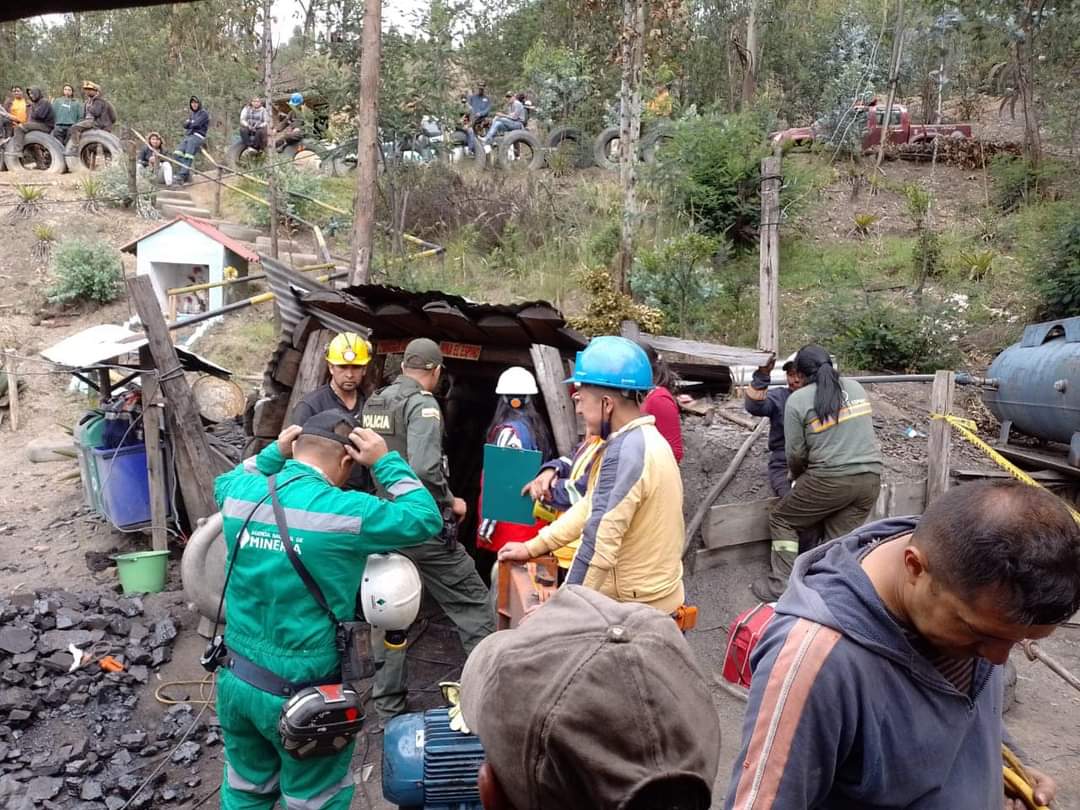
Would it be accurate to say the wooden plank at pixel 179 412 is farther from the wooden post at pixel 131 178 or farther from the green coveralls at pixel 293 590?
the wooden post at pixel 131 178

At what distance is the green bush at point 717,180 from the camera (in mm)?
13375

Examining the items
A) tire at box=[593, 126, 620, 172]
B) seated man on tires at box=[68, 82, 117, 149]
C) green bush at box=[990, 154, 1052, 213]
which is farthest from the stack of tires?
green bush at box=[990, 154, 1052, 213]

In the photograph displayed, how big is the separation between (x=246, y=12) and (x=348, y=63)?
19.0 ft

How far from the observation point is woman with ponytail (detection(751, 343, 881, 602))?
5.70 metres

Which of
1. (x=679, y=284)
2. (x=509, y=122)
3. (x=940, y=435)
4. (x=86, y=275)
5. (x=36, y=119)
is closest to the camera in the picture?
(x=940, y=435)

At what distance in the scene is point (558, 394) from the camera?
19.3 ft

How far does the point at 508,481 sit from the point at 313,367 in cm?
216

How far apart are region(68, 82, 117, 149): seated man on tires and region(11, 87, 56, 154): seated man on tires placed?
0.50m

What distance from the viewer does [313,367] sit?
650 cm

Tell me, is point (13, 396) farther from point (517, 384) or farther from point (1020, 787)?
point (1020, 787)

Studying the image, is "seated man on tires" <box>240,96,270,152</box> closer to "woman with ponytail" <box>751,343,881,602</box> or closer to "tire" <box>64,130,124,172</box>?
"tire" <box>64,130,124,172</box>

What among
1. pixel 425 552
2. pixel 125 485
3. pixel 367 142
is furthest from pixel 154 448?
pixel 367 142

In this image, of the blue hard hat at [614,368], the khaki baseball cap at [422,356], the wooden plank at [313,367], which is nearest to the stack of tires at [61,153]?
the wooden plank at [313,367]

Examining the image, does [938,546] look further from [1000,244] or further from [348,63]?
[348,63]
